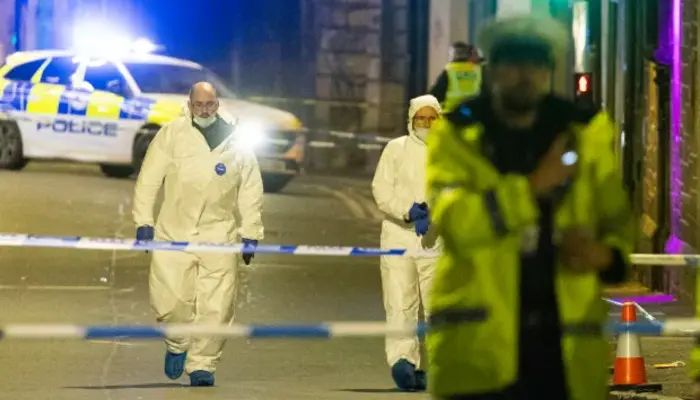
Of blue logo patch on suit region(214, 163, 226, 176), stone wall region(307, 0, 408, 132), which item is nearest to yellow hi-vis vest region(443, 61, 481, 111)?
blue logo patch on suit region(214, 163, 226, 176)

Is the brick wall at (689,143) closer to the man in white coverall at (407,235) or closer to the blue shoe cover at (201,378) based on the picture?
the man in white coverall at (407,235)

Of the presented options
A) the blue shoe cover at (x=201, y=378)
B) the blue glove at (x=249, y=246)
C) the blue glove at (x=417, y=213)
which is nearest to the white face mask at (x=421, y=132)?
the blue glove at (x=417, y=213)

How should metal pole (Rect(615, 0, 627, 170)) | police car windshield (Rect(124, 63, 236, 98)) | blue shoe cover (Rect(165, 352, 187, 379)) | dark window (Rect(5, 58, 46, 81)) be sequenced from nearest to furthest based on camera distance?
blue shoe cover (Rect(165, 352, 187, 379))
metal pole (Rect(615, 0, 627, 170))
police car windshield (Rect(124, 63, 236, 98))
dark window (Rect(5, 58, 46, 81))

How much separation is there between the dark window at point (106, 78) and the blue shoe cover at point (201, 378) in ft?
44.0

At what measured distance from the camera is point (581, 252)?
4707 mm

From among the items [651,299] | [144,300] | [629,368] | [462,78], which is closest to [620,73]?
[462,78]

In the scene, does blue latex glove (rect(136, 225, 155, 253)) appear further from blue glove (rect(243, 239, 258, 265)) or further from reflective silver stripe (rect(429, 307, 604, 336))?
reflective silver stripe (rect(429, 307, 604, 336))

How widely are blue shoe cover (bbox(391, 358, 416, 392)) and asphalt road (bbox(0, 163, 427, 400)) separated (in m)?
0.07

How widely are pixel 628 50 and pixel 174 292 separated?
24.1 feet

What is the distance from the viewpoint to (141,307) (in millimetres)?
13352

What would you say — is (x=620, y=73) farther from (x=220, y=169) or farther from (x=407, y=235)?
(x=220, y=169)

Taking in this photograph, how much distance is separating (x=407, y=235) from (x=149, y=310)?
381 cm

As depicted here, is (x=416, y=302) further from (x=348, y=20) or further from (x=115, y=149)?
(x=348, y=20)

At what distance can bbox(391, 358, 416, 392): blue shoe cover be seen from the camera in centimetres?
980
